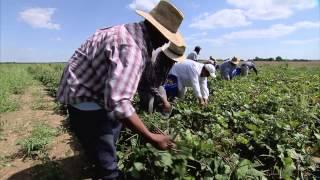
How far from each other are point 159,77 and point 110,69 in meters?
2.34

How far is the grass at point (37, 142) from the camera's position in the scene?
18.0 ft

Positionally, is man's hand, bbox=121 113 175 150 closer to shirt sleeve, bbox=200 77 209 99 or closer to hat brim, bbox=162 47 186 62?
hat brim, bbox=162 47 186 62

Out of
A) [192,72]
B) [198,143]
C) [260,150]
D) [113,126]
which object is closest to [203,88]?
[192,72]

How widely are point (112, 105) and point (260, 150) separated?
2221 millimetres

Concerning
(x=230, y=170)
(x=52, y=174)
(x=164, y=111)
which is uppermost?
(x=164, y=111)

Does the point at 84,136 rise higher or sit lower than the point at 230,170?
higher

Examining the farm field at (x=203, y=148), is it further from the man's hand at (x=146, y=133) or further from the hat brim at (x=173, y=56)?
the hat brim at (x=173, y=56)

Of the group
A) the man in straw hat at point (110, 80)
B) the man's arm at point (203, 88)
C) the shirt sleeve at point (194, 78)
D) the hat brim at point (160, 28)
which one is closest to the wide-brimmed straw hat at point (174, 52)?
the man in straw hat at point (110, 80)

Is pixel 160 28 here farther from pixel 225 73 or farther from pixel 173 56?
pixel 225 73

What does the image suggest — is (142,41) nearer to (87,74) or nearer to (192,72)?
(87,74)

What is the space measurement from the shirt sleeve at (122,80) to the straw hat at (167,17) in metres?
0.31

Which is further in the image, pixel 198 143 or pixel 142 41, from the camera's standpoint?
pixel 198 143

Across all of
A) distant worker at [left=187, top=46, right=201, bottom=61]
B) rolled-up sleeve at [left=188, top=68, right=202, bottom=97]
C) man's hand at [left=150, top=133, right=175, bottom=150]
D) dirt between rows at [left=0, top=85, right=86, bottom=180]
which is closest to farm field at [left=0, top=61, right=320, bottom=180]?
dirt between rows at [left=0, top=85, right=86, bottom=180]

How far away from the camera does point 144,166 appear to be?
3.18 m
